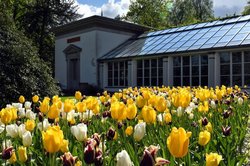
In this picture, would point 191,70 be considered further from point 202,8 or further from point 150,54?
point 202,8

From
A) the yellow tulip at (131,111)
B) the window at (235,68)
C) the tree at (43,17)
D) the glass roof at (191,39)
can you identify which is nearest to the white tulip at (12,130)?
the yellow tulip at (131,111)

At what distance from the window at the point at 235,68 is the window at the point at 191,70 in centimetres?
120

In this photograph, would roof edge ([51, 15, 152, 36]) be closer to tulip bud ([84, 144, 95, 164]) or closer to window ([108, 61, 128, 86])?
window ([108, 61, 128, 86])

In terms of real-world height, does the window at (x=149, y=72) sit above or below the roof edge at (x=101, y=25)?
below

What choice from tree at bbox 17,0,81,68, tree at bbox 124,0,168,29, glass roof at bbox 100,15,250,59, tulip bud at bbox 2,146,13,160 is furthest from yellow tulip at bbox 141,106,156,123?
tree at bbox 124,0,168,29

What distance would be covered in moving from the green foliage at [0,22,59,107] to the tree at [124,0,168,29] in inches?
1661

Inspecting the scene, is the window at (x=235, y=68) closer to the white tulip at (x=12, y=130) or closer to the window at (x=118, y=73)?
the window at (x=118, y=73)

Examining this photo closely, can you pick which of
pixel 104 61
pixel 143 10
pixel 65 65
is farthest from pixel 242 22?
pixel 143 10

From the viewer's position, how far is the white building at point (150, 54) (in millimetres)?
21859

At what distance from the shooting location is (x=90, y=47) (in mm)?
31781

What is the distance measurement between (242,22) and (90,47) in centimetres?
1352

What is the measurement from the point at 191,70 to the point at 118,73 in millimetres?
7331

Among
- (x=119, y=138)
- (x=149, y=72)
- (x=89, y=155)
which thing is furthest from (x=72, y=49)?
(x=89, y=155)

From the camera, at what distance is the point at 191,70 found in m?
24.0
